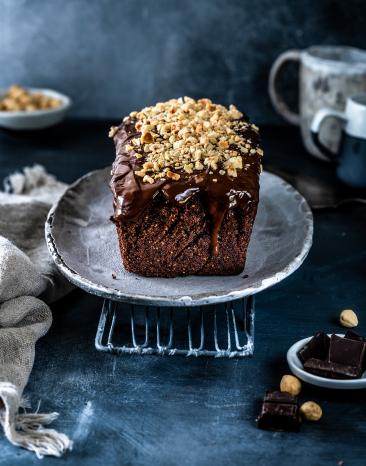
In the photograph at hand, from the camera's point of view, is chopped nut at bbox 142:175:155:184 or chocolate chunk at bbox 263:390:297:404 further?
chopped nut at bbox 142:175:155:184

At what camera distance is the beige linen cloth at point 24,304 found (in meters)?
1.07

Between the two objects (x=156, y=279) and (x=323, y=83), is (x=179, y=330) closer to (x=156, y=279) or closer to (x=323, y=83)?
(x=156, y=279)

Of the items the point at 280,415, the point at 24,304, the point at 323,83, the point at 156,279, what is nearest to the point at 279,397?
the point at 280,415

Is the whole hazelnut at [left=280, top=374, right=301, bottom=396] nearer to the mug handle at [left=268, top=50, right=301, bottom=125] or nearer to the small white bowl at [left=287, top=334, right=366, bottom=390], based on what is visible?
the small white bowl at [left=287, top=334, right=366, bottom=390]

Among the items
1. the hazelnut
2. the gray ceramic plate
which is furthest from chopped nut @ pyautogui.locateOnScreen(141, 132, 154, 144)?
the hazelnut

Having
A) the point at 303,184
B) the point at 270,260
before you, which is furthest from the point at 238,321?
the point at 303,184

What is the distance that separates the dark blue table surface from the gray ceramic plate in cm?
8

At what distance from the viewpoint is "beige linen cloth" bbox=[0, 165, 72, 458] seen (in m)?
1.07

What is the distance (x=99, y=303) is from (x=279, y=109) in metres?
1.06

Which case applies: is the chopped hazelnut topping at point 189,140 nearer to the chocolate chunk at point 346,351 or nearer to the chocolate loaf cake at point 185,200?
the chocolate loaf cake at point 185,200

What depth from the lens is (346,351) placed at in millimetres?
1189

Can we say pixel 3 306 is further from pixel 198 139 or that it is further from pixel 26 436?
pixel 198 139

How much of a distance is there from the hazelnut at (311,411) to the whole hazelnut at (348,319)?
0.27 m

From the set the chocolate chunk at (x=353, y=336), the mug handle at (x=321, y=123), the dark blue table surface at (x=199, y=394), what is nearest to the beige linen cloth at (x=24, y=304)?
the dark blue table surface at (x=199, y=394)
